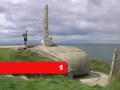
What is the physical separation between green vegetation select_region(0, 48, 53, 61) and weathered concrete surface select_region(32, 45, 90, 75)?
74 cm

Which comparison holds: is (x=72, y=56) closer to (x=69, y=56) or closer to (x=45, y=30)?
(x=69, y=56)

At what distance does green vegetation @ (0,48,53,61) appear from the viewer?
75.4 feet

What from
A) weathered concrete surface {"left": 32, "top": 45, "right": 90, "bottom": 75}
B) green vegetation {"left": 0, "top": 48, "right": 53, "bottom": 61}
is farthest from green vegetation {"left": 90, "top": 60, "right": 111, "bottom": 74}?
green vegetation {"left": 0, "top": 48, "right": 53, "bottom": 61}

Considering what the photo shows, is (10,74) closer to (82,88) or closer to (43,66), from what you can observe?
(43,66)

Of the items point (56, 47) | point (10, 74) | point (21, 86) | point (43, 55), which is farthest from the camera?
point (56, 47)

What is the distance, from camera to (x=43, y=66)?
57.2 ft

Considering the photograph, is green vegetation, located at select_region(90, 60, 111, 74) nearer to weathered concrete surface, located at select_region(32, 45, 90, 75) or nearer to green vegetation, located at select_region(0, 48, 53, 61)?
weathered concrete surface, located at select_region(32, 45, 90, 75)

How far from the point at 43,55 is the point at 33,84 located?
38.6 feet

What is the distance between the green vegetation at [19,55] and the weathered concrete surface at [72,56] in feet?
2.43

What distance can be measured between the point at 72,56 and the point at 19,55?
4484 mm

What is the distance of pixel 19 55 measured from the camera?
79.3ft

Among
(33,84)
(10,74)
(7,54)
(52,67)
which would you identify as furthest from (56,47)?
(33,84)

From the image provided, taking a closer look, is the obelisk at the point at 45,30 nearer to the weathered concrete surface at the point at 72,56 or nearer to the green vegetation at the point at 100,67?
the weathered concrete surface at the point at 72,56

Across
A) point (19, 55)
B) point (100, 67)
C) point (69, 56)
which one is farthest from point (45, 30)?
point (100, 67)
